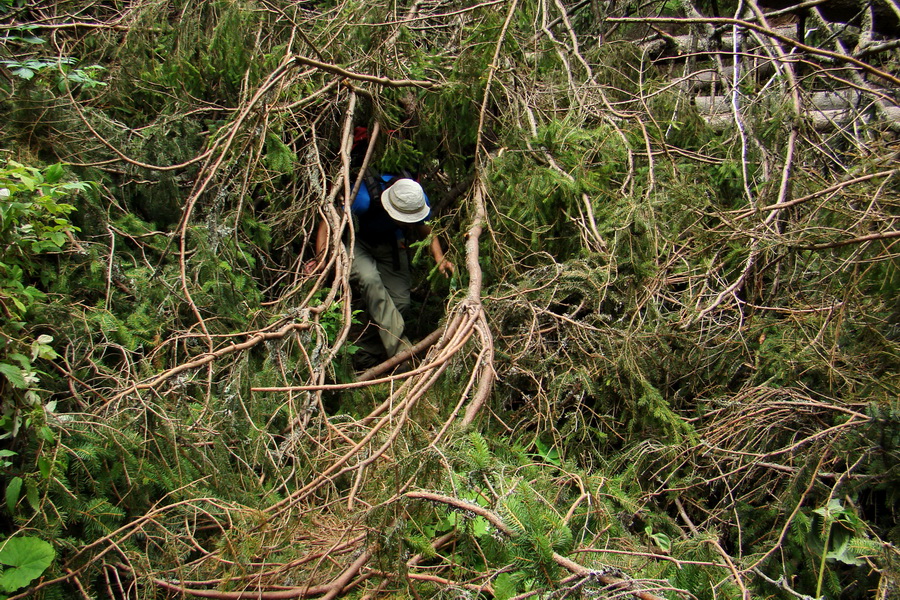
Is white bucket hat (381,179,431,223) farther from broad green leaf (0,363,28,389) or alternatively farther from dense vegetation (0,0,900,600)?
broad green leaf (0,363,28,389)

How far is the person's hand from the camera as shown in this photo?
4.17 metres

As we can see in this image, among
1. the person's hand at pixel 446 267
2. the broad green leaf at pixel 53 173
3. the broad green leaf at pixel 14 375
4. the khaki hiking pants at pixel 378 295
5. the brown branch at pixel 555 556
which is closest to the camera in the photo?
the brown branch at pixel 555 556

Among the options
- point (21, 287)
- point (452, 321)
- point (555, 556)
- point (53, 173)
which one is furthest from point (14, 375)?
point (555, 556)

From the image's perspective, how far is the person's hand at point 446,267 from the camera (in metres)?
4.17

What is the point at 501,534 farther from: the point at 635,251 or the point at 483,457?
the point at 635,251

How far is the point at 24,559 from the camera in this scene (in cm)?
214

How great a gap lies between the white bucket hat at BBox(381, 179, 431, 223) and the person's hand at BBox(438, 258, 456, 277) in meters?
0.40

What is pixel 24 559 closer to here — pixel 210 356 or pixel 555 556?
pixel 210 356

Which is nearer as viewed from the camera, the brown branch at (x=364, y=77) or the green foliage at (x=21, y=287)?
the green foliage at (x=21, y=287)

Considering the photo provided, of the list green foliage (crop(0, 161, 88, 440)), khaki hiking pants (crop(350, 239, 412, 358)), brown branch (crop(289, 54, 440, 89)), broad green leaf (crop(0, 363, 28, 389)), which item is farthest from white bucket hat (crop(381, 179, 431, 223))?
broad green leaf (crop(0, 363, 28, 389))

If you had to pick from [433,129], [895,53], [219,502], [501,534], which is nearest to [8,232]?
[219,502]

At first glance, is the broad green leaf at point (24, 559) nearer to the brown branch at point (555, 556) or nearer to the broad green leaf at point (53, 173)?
the brown branch at point (555, 556)

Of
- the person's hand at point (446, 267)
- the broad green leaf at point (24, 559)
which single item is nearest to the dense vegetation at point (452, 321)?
the broad green leaf at point (24, 559)

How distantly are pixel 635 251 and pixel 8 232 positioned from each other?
10.1 feet
